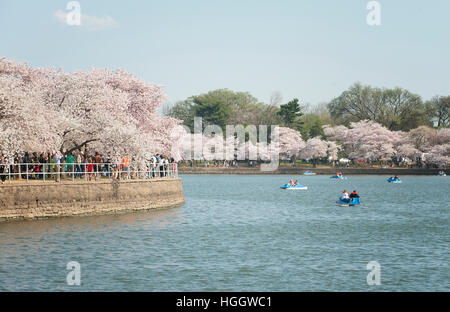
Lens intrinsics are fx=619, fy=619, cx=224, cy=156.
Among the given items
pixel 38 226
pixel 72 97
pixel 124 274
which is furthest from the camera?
pixel 72 97

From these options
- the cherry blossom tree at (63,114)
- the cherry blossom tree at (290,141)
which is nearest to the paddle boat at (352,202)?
the cherry blossom tree at (63,114)

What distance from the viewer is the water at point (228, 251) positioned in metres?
23.5

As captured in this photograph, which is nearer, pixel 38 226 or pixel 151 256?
pixel 151 256

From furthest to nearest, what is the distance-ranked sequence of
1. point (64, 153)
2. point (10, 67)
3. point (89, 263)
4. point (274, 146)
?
point (274, 146)
point (10, 67)
point (64, 153)
point (89, 263)

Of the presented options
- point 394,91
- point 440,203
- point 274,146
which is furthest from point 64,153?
point 394,91

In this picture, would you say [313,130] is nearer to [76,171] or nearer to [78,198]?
[76,171]

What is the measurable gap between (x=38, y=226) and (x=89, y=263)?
917cm

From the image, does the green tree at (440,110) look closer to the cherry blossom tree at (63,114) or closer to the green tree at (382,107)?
the green tree at (382,107)

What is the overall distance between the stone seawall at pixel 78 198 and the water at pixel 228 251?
2.15ft

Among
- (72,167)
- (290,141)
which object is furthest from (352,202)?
(290,141)
